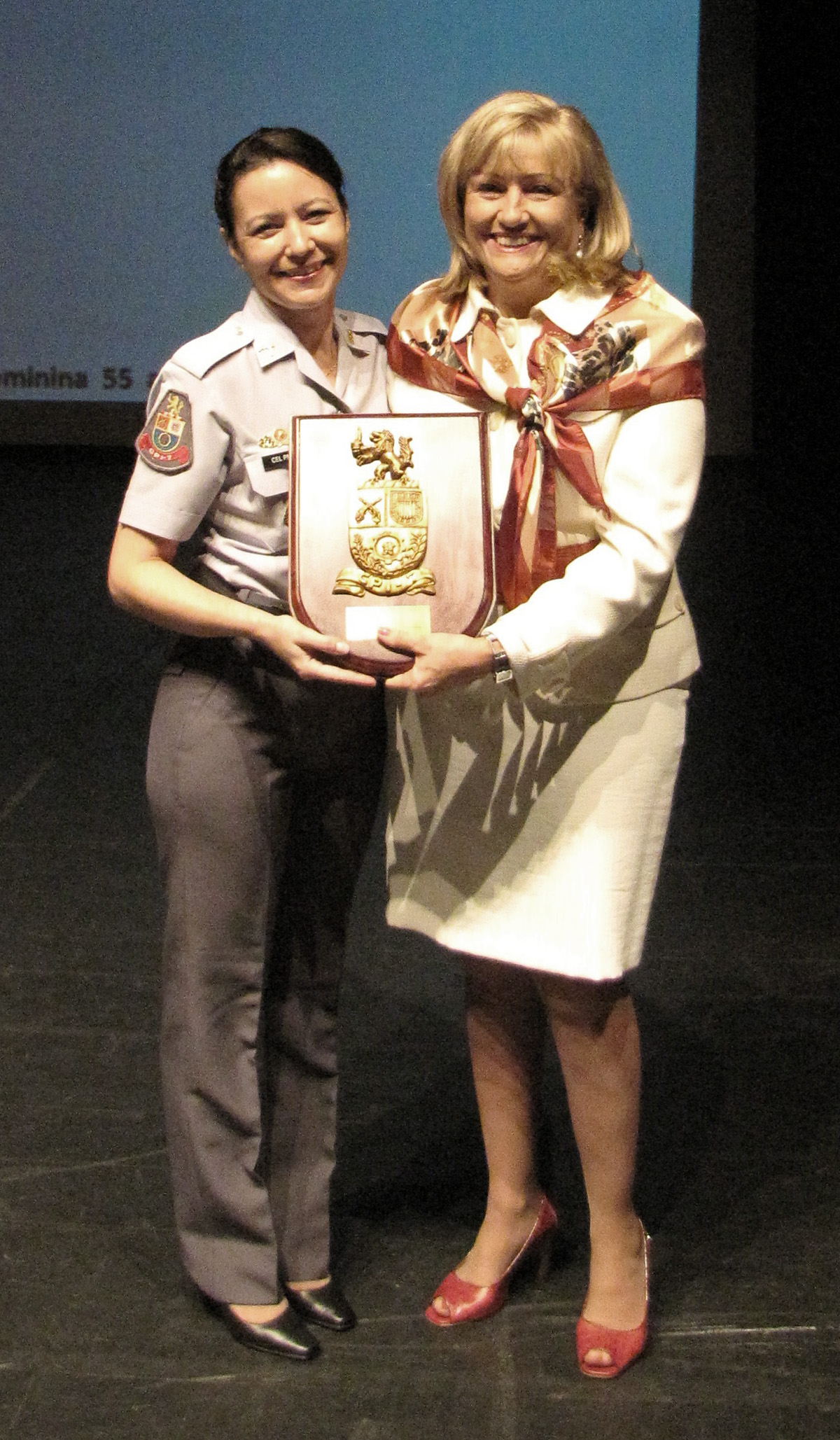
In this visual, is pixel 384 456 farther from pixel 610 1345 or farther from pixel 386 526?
pixel 610 1345

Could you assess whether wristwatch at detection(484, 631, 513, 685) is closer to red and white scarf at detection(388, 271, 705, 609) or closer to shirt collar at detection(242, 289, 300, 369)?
red and white scarf at detection(388, 271, 705, 609)

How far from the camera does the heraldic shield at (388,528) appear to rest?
5.51 ft

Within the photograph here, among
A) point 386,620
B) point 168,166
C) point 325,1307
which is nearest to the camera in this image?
point 386,620

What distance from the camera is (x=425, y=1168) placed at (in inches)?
94.0

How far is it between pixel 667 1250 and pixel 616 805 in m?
0.70

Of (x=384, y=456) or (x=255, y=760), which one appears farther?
(x=255, y=760)

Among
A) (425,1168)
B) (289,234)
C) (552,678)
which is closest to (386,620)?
(552,678)

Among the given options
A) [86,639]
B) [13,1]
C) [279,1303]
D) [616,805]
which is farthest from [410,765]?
[13,1]

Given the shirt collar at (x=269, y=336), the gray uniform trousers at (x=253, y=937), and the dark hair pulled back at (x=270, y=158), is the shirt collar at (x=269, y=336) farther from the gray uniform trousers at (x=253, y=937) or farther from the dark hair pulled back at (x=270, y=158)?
the gray uniform trousers at (x=253, y=937)

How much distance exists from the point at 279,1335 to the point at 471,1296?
9.6 inches

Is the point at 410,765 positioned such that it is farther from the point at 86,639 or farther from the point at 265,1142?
the point at 86,639

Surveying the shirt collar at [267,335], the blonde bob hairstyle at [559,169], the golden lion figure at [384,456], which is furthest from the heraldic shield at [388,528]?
the blonde bob hairstyle at [559,169]

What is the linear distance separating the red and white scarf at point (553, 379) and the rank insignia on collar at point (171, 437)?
0.26 meters

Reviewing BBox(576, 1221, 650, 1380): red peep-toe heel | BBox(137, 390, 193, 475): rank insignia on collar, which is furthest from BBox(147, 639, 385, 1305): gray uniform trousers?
BBox(576, 1221, 650, 1380): red peep-toe heel
